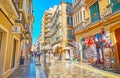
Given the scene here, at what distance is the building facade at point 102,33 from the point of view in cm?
1152

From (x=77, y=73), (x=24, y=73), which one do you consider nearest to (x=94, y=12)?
(x=77, y=73)

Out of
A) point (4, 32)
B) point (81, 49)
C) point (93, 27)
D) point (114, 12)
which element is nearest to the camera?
point (4, 32)

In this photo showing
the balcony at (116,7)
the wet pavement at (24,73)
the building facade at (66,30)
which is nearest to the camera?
the wet pavement at (24,73)

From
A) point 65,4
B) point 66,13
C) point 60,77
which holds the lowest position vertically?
point 60,77

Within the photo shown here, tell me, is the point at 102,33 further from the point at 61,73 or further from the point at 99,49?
the point at 61,73

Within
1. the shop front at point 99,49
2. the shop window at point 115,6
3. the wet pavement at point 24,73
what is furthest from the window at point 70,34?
the wet pavement at point 24,73

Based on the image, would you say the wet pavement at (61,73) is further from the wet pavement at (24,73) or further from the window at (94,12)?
the window at (94,12)

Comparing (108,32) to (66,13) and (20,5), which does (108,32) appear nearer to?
(20,5)

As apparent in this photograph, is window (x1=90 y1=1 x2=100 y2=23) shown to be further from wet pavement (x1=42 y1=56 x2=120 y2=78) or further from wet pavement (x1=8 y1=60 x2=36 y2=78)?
wet pavement (x1=8 y1=60 x2=36 y2=78)

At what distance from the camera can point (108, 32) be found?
1241 cm

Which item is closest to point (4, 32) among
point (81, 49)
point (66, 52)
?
point (81, 49)

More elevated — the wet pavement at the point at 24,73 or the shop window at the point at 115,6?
the shop window at the point at 115,6

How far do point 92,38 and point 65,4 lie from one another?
18.5m

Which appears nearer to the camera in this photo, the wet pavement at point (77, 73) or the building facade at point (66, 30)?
the wet pavement at point (77, 73)
